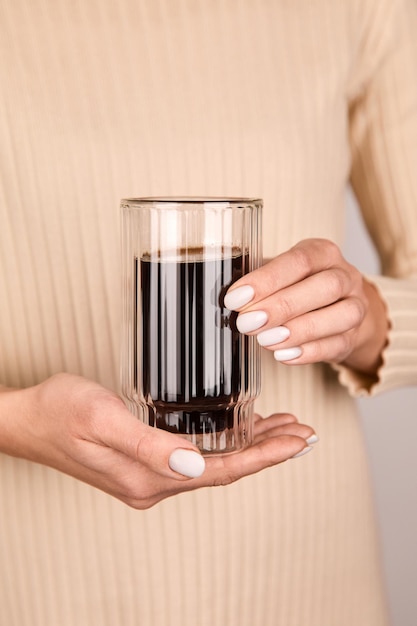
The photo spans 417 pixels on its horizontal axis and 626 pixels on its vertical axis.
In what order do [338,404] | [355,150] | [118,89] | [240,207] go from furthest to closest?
[355,150] < [338,404] < [118,89] < [240,207]

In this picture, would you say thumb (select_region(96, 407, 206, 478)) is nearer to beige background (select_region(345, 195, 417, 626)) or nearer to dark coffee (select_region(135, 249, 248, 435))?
dark coffee (select_region(135, 249, 248, 435))

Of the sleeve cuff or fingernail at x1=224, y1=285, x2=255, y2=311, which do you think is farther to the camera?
the sleeve cuff

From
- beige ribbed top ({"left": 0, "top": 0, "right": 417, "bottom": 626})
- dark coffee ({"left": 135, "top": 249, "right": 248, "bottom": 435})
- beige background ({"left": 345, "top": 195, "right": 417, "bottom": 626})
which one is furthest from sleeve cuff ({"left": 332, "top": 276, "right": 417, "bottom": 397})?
beige background ({"left": 345, "top": 195, "right": 417, "bottom": 626})

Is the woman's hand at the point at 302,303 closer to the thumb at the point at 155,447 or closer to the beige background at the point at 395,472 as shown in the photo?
the thumb at the point at 155,447

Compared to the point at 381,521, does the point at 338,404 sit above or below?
above

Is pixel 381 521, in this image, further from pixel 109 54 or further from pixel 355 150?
pixel 109 54

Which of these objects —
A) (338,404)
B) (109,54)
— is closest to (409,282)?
(338,404)
